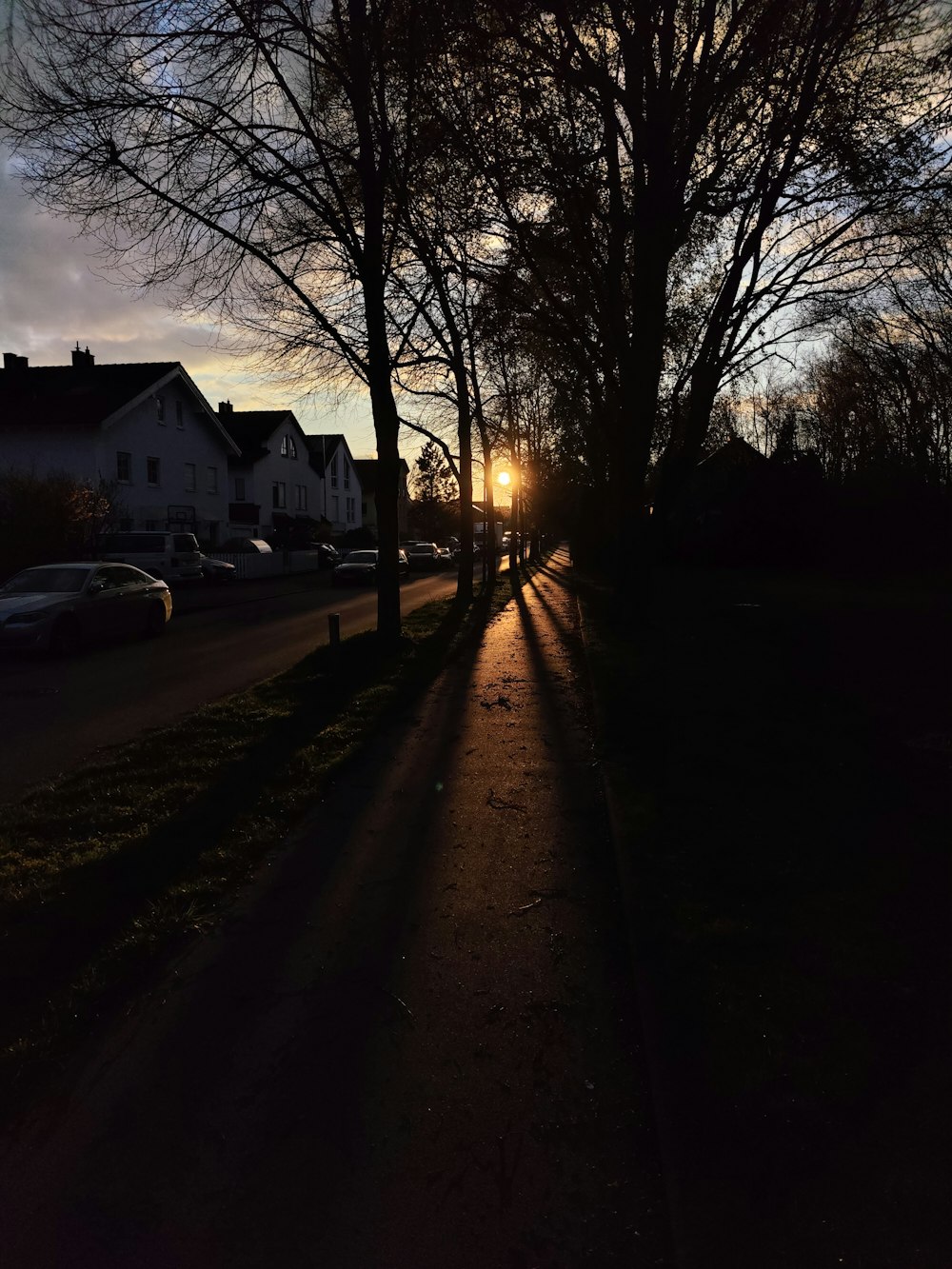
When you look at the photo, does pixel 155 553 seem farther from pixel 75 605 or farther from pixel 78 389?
pixel 75 605

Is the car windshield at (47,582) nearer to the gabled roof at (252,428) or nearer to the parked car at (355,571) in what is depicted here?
the parked car at (355,571)

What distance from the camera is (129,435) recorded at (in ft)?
120

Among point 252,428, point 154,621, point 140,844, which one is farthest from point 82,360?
point 140,844

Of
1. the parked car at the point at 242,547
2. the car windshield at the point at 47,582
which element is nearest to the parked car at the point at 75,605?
the car windshield at the point at 47,582

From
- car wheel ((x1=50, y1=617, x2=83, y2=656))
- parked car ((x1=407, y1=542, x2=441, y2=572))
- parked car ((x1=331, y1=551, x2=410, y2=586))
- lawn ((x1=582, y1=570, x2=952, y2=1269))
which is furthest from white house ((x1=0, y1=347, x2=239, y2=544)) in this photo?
lawn ((x1=582, y1=570, x2=952, y2=1269))

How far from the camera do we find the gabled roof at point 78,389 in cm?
3422

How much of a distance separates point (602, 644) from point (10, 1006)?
12044 millimetres

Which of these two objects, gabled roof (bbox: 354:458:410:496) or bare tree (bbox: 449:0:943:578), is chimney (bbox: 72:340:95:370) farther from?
gabled roof (bbox: 354:458:410:496)

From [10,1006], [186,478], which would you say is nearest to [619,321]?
[10,1006]

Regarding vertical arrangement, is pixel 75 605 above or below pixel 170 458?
below

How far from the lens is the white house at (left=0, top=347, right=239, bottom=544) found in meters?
34.3

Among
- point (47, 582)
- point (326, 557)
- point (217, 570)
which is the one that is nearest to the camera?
point (47, 582)

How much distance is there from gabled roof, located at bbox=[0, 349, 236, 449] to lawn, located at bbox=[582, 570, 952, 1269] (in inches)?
1227

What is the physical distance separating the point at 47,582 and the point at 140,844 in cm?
1187
